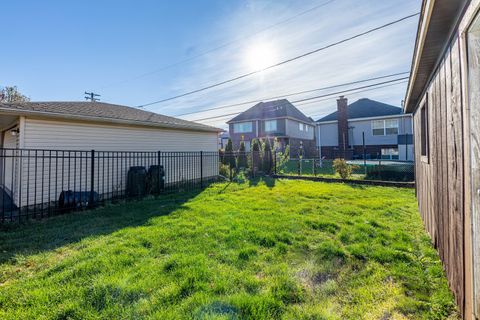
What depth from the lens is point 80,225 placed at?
14.8 ft

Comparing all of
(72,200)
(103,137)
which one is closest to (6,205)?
(72,200)

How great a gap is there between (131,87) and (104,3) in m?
13.6

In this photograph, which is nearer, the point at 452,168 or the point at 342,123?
the point at 452,168

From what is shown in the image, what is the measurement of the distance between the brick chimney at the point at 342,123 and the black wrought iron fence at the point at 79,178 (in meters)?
16.3

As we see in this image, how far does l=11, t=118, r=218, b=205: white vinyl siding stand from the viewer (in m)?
6.19

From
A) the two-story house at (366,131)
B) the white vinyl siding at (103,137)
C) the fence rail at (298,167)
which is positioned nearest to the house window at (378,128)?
the two-story house at (366,131)

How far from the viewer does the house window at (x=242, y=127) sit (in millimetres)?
27125

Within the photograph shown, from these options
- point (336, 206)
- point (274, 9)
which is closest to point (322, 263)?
point (336, 206)

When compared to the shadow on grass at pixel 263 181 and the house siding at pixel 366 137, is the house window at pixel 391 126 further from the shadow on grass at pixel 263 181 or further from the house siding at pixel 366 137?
the shadow on grass at pixel 263 181

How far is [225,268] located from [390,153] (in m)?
24.3

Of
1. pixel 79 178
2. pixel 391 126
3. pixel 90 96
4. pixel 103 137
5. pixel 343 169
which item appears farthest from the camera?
pixel 90 96

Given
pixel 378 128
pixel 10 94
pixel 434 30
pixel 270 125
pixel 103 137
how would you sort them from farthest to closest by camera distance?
pixel 270 125, pixel 10 94, pixel 378 128, pixel 103 137, pixel 434 30

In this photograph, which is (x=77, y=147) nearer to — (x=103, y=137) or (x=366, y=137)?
(x=103, y=137)

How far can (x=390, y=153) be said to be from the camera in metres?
21.6
